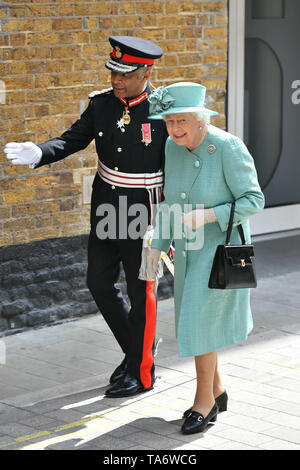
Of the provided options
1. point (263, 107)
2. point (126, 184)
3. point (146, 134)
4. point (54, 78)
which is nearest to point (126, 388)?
point (126, 184)

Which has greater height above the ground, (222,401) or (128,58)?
(128,58)

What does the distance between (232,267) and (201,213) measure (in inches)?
12.1

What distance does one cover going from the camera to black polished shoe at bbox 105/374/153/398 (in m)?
5.86

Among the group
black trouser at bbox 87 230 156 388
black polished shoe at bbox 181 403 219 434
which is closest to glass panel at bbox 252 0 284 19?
black trouser at bbox 87 230 156 388

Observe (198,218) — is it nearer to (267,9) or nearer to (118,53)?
(118,53)

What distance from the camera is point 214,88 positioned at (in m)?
8.28

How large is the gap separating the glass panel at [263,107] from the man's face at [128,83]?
3.75 meters

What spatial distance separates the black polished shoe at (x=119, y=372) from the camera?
19.9 ft

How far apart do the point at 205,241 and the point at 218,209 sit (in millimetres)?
208

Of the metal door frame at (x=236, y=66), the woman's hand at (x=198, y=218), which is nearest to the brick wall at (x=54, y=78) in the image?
the metal door frame at (x=236, y=66)

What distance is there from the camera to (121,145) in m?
5.92

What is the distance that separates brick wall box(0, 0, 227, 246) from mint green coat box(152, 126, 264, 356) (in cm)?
204
